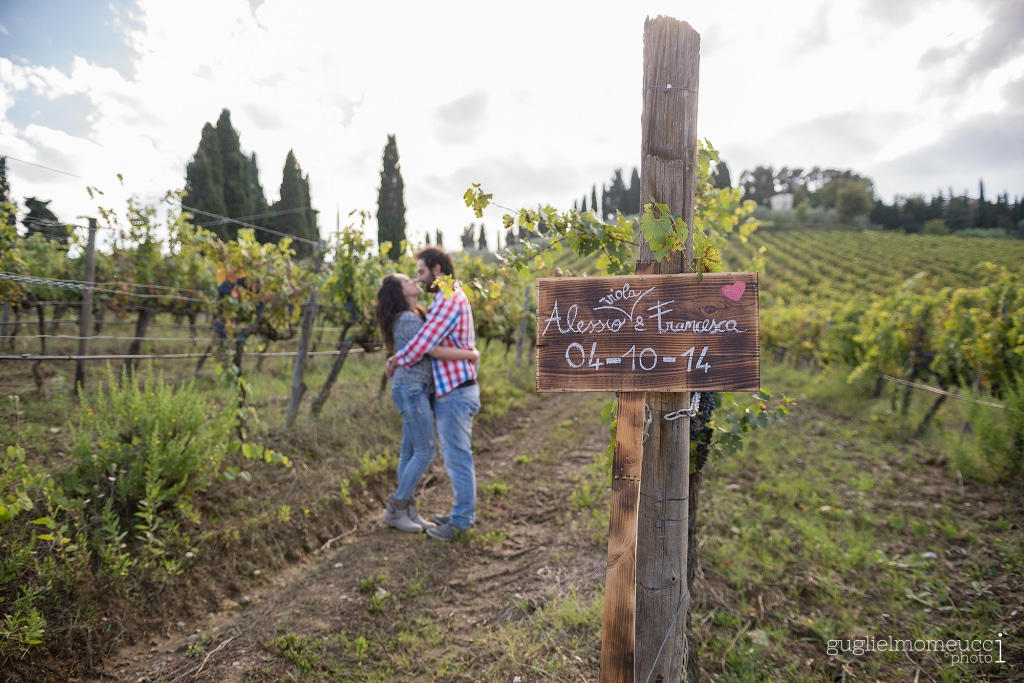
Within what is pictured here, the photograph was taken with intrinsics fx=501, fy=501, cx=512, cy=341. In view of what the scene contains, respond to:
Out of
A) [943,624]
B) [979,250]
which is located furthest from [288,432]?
[979,250]

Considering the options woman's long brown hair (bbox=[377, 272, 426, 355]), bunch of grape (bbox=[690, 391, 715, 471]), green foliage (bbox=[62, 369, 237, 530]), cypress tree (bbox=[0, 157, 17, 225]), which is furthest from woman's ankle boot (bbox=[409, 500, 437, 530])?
cypress tree (bbox=[0, 157, 17, 225])

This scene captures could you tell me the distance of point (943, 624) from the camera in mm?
2559

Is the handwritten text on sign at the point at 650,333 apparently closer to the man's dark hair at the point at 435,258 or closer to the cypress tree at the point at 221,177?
the man's dark hair at the point at 435,258

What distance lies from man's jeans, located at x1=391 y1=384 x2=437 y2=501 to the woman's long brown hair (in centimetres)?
40

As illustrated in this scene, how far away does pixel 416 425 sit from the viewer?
3.28m

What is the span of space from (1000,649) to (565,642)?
1.98m

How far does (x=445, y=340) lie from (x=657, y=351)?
5.98 feet

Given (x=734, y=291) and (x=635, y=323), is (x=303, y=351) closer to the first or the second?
(x=635, y=323)

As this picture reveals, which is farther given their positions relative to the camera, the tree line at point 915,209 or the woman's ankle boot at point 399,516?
the tree line at point 915,209

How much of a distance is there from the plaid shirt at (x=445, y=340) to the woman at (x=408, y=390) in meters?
0.08

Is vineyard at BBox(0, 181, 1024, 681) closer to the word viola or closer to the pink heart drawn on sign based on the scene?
the pink heart drawn on sign

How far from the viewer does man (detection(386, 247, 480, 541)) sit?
3.09 metres

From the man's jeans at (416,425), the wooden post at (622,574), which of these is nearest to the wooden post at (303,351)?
the man's jeans at (416,425)

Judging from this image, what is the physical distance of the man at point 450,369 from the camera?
309cm
